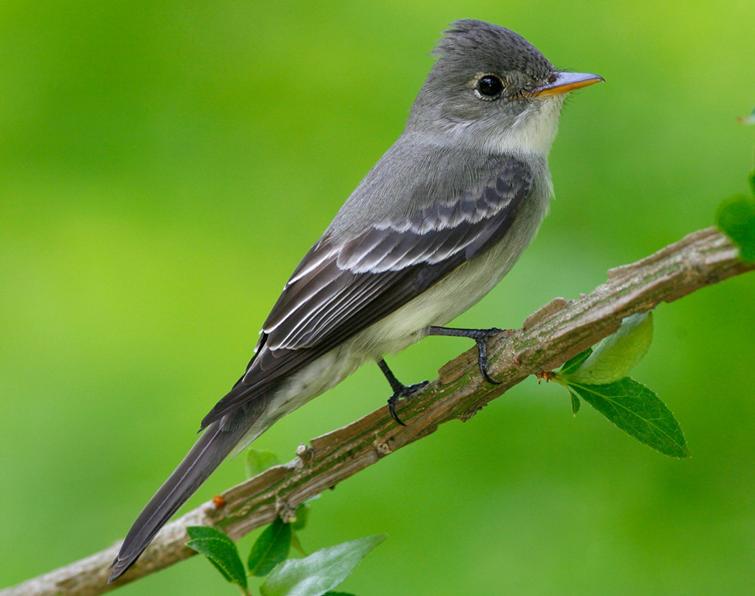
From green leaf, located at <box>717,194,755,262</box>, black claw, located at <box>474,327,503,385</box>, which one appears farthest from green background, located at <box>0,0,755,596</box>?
green leaf, located at <box>717,194,755,262</box>

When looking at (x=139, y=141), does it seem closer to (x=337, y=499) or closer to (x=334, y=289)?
(x=334, y=289)

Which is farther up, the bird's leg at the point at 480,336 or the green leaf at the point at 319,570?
the bird's leg at the point at 480,336

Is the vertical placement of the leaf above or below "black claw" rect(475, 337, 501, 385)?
below

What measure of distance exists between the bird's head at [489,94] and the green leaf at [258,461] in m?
1.81

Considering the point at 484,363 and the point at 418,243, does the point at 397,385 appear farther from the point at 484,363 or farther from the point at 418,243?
the point at 484,363

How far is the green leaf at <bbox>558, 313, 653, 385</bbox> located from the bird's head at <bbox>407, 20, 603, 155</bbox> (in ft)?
6.25

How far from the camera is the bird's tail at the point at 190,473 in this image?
292cm

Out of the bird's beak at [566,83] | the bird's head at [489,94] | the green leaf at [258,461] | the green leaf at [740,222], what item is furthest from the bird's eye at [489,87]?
the green leaf at [740,222]

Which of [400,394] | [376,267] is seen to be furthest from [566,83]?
[400,394]

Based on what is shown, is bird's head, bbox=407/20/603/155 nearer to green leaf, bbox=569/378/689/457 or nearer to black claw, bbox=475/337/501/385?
black claw, bbox=475/337/501/385

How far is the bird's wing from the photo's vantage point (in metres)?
3.65

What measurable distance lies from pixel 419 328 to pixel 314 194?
101 cm

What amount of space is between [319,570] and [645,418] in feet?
2.61

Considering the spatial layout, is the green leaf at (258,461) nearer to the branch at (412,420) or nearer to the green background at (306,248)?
the branch at (412,420)
